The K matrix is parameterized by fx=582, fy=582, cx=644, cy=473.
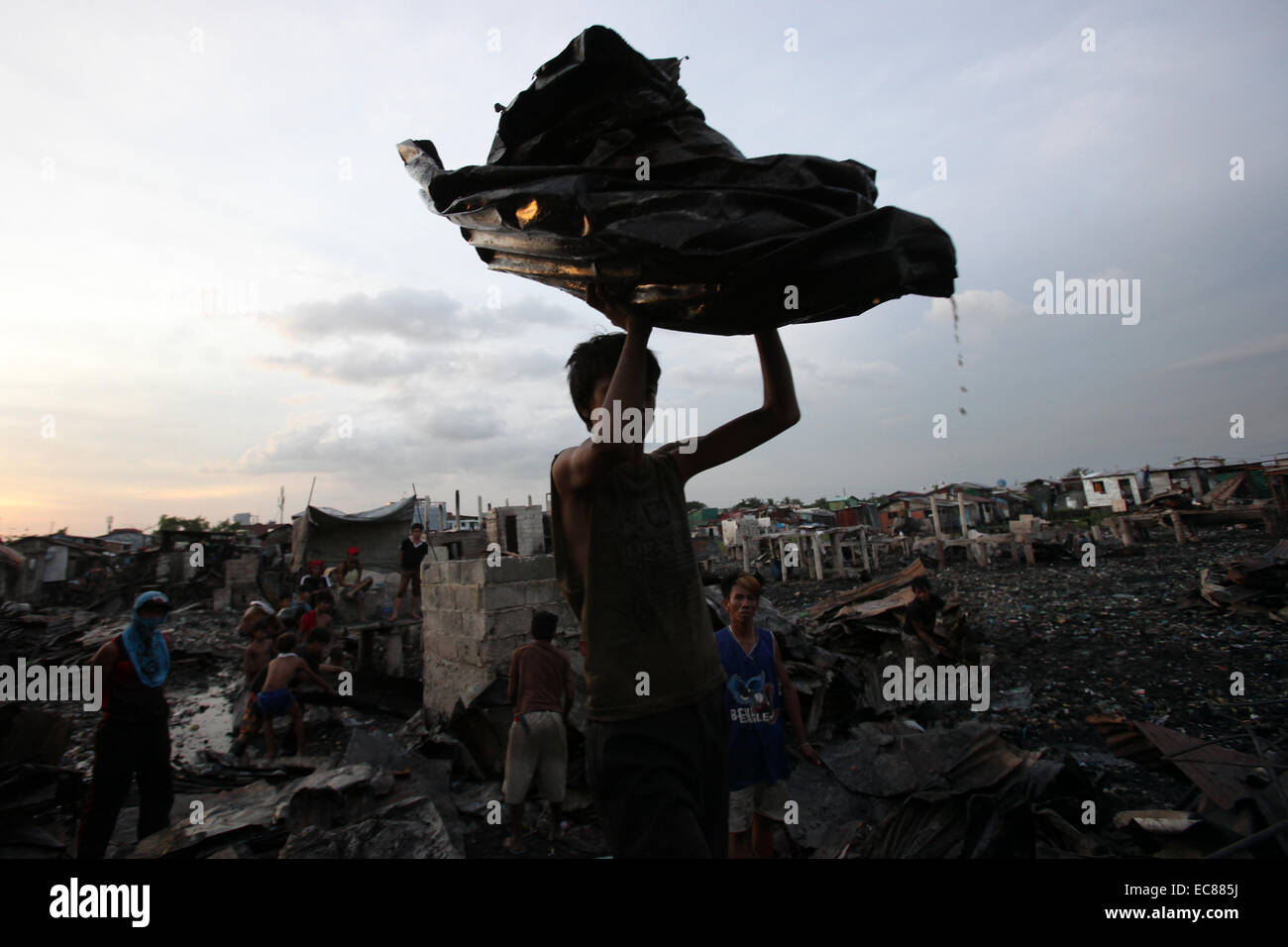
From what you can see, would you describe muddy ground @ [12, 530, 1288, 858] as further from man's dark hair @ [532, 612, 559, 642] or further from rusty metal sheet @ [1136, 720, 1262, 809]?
man's dark hair @ [532, 612, 559, 642]

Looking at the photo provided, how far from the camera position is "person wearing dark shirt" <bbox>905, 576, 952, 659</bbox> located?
8031 millimetres

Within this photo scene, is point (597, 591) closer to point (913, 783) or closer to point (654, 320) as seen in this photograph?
point (654, 320)

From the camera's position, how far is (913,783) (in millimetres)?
4215

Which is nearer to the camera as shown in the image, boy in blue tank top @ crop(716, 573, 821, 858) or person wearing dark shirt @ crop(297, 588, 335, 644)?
boy in blue tank top @ crop(716, 573, 821, 858)

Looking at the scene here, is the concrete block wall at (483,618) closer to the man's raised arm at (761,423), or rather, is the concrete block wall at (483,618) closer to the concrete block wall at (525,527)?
the concrete block wall at (525,527)

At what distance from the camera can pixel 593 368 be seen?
1.72 meters

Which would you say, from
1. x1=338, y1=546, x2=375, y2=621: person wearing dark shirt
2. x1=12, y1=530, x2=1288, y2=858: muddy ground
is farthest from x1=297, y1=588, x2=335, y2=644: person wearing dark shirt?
x1=338, y1=546, x2=375, y2=621: person wearing dark shirt

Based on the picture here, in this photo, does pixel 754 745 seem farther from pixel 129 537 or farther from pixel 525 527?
pixel 129 537

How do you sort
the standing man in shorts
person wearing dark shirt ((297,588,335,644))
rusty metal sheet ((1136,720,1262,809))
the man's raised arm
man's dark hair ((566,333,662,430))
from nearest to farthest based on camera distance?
the standing man in shorts < man's dark hair ((566,333,662,430)) < the man's raised arm < rusty metal sheet ((1136,720,1262,809)) < person wearing dark shirt ((297,588,335,644))

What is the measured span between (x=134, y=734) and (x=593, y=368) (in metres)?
5.28

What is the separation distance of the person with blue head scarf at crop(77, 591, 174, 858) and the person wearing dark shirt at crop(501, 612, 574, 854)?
2737mm
